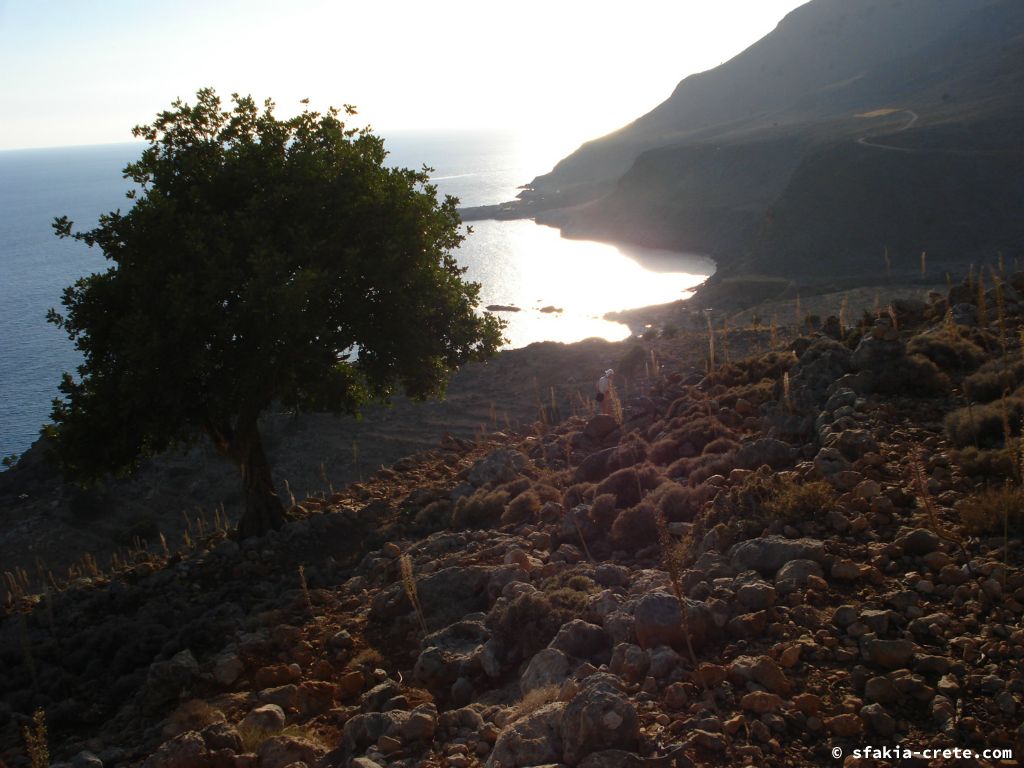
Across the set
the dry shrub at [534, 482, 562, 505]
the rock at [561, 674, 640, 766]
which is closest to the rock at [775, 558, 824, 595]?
the rock at [561, 674, 640, 766]

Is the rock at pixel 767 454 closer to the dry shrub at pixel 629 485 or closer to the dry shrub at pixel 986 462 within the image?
the dry shrub at pixel 629 485

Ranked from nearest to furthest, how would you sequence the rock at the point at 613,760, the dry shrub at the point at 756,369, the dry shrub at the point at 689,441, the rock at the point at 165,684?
the rock at the point at 613,760 → the rock at the point at 165,684 → the dry shrub at the point at 689,441 → the dry shrub at the point at 756,369

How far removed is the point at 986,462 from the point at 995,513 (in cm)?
122

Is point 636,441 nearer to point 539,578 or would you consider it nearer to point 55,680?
point 539,578

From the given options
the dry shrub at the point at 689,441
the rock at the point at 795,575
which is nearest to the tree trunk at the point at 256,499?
the dry shrub at the point at 689,441

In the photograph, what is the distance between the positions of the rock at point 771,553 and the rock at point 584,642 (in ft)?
4.71

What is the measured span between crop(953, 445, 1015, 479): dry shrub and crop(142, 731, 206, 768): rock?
7122 mm

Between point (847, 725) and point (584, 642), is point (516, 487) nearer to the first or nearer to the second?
point (584, 642)

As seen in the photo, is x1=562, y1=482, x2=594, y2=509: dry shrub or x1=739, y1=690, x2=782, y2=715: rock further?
x1=562, y1=482, x2=594, y2=509: dry shrub

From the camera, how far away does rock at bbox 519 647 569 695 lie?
19.8 ft

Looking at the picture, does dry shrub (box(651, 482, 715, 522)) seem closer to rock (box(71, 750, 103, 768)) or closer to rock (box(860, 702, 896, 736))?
rock (box(860, 702, 896, 736))

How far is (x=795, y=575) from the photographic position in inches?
251

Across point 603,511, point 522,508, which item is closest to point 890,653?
point 603,511

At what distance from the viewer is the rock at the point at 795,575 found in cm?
630
